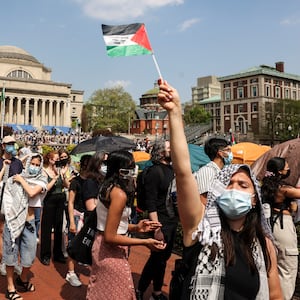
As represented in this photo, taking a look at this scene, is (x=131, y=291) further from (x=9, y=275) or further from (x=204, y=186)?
(x=9, y=275)

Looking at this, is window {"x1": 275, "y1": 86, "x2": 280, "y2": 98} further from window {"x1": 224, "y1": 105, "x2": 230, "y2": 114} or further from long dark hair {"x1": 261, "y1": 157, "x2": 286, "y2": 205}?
long dark hair {"x1": 261, "y1": 157, "x2": 286, "y2": 205}

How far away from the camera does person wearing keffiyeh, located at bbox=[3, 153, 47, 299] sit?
5055 mm

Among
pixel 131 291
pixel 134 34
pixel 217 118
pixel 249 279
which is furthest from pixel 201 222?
pixel 217 118

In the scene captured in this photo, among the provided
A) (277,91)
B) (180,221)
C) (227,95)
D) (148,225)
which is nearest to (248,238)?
(180,221)

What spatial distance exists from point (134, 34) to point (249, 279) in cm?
214

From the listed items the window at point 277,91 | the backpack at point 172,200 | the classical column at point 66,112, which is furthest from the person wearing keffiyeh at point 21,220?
the classical column at point 66,112

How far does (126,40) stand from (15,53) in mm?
96352

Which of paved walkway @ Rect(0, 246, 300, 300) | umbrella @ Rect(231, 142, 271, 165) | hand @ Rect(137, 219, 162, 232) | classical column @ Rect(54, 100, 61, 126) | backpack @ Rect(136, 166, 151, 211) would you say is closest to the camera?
hand @ Rect(137, 219, 162, 232)

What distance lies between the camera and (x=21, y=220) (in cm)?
511

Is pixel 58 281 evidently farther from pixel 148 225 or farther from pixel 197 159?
pixel 197 159

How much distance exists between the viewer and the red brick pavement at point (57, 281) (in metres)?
5.34

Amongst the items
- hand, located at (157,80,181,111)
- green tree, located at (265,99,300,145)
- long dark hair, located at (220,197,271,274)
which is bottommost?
long dark hair, located at (220,197,271,274)

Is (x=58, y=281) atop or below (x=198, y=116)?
below

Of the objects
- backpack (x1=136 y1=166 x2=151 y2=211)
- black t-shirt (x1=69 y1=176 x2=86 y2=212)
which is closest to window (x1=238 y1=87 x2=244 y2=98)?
black t-shirt (x1=69 y1=176 x2=86 y2=212)
